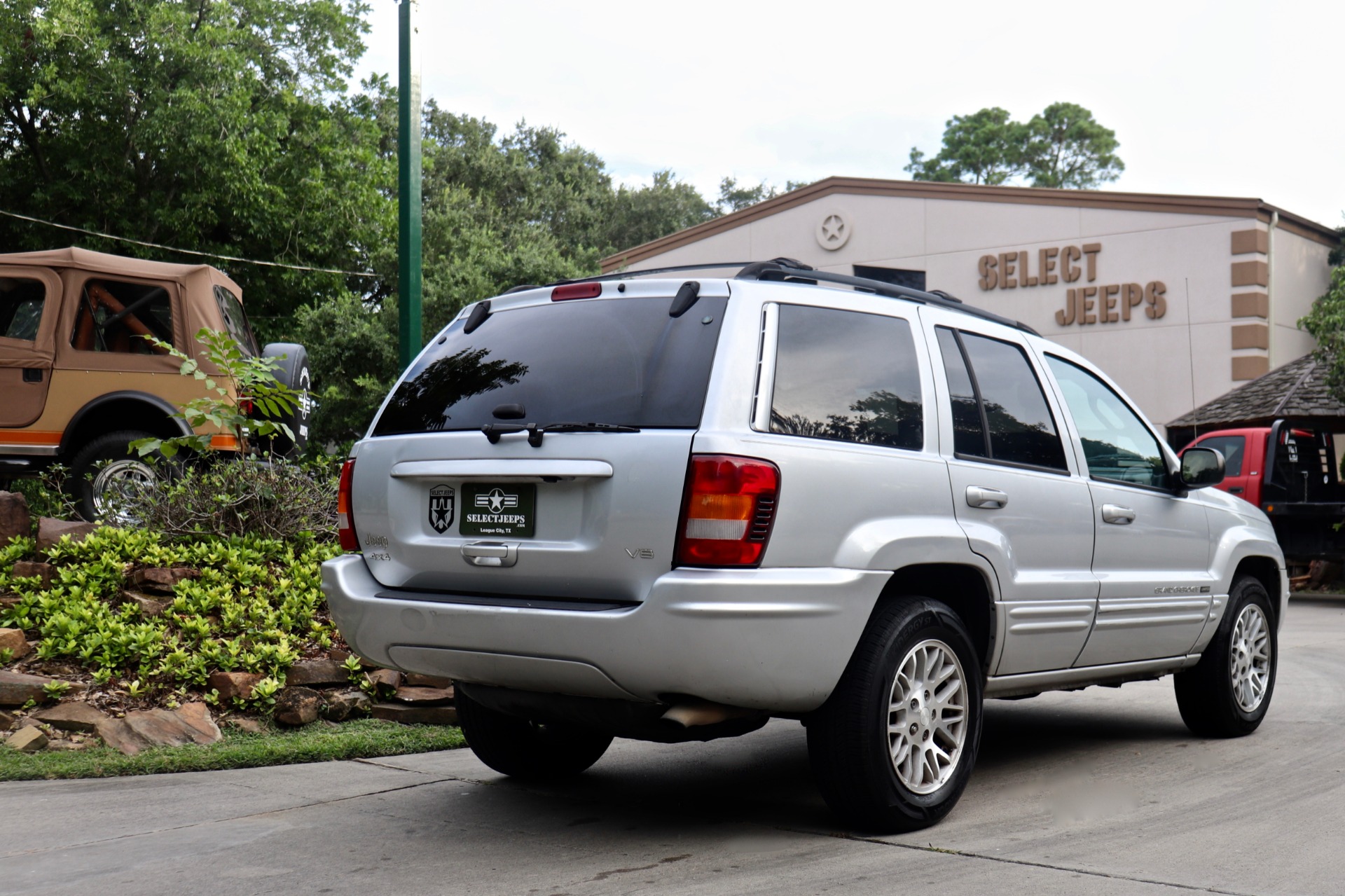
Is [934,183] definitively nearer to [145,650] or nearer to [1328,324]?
[1328,324]

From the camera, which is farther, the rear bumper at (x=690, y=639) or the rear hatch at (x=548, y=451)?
the rear hatch at (x=548, y=451)

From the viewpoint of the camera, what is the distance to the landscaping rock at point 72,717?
239 inches

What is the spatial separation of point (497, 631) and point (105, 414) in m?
6.87

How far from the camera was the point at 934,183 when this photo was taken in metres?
25.9

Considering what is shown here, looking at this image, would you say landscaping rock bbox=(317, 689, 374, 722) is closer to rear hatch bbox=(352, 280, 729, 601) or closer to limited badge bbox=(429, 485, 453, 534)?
rear hatch bbox=(352, 280, 729, 601)

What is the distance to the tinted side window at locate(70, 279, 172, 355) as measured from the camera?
10.1 m

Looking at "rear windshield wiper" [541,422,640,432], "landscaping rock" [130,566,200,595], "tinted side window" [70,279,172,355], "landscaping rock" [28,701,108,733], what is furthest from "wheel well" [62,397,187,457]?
"rear windshield wiper" [541,422,640,432]

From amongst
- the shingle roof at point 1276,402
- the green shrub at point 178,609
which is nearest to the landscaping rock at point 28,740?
the green shrub at point 178,609

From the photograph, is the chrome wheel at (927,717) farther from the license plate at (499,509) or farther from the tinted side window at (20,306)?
the tinted side window at (20,306)

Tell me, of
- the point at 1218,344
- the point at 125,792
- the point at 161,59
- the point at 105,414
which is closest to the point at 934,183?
the point at 1218,344

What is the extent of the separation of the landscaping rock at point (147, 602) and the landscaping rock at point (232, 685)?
80 cm

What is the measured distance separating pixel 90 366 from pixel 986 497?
7.60 m

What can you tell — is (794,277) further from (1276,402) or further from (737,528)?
(1276,402)

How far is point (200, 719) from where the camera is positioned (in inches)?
244
